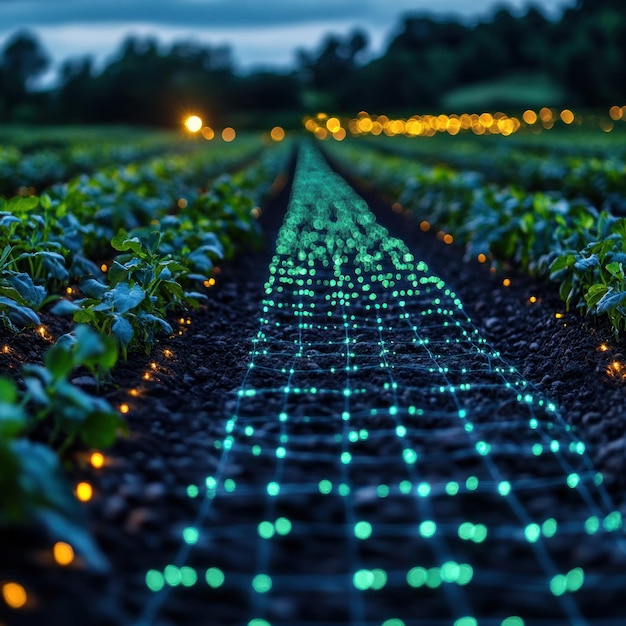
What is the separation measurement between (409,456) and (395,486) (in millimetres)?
225

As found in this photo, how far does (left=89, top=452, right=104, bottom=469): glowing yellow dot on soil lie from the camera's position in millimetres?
2691

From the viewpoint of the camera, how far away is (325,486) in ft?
9.02

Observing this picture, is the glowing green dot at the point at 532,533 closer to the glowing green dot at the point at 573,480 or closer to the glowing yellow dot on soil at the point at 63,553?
the glowing green dot at the point at 573,480

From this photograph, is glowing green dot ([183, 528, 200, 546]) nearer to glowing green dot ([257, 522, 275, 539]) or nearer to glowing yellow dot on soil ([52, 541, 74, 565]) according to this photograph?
glowing green dot ([257, 522, 275, 539])

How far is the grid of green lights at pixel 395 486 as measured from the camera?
2.21 metres

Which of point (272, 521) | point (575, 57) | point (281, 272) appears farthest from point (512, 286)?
point (575, 57)

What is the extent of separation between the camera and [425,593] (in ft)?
7.18

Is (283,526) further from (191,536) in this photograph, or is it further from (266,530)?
(191,536)

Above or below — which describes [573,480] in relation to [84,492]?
below

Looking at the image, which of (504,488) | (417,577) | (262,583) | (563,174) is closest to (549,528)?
(504,488)

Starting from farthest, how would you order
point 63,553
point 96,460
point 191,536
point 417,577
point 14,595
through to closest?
point 96,460 → point 191,536 → point 417,577 → point 63,553 → point 14,595

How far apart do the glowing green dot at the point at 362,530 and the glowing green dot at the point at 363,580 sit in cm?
20

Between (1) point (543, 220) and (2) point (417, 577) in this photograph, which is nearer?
(2) point (417, 577)

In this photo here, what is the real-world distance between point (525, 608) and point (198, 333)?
300 cm
